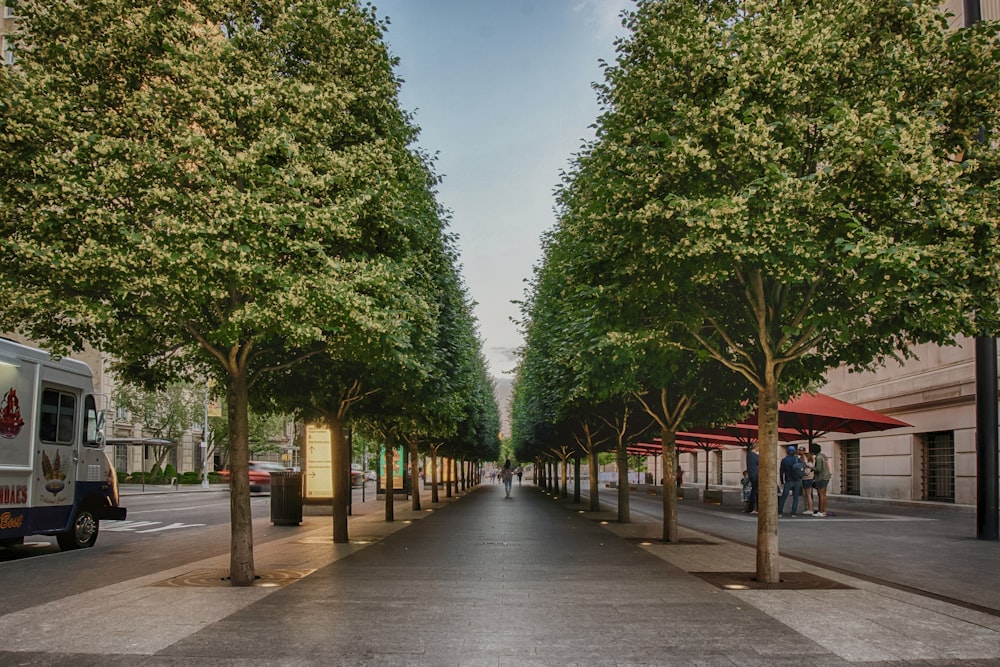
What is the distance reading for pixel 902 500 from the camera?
1219 inches

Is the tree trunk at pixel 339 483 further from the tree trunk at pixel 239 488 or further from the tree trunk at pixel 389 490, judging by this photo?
the tree trunk at pixel 389 490

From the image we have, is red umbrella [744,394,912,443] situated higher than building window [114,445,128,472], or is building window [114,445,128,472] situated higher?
red umbrella [744,394,912,443]

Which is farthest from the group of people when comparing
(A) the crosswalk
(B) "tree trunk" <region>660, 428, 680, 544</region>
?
(A) the crosswalk

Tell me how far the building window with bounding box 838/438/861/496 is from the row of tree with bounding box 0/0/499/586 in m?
28.8

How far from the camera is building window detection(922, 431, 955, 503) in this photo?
29247 mm

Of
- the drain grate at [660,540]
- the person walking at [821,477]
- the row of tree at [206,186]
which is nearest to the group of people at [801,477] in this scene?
the person walking at [821,477]

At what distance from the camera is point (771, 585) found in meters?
11.4

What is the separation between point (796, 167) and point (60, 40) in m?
9.60

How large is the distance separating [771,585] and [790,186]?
5.09 metres

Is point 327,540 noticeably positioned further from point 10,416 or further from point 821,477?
point 821,477

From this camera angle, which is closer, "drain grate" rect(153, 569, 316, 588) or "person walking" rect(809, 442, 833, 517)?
"drain grate" rect(153, 569, 316, 588)

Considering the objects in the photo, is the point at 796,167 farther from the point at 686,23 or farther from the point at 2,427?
the point at 2,427

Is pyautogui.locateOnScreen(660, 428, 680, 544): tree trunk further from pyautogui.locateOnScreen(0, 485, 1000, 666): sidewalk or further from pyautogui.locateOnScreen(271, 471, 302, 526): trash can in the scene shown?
pyautogui.locateOnScreen(271, 471, 302, 526): trash can

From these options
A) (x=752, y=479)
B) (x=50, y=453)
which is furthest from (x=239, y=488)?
(x=752, y=479)
